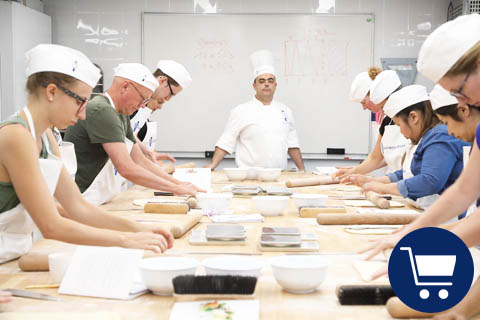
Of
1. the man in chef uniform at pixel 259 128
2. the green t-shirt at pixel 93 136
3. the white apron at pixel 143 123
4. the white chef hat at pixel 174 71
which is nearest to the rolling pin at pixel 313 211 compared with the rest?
the green t-shirt at pixel 93 136

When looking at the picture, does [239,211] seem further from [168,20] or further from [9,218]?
[168,20]

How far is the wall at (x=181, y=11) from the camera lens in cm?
526

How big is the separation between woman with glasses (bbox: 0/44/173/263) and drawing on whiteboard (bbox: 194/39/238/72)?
359 cm

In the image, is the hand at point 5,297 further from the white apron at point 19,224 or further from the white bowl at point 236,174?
the white bowl at point 236,174

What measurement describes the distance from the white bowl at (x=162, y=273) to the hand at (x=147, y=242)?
187 mm

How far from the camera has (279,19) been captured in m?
5.26

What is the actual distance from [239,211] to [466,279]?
1.59m

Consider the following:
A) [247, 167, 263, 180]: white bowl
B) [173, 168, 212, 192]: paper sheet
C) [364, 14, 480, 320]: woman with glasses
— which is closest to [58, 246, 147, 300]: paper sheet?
[364, 14, 480, 320]: woman with glasses

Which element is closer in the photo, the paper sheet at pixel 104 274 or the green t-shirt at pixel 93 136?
the paper sheet at pixel 104 274

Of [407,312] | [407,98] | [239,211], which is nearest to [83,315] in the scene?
[407,312]

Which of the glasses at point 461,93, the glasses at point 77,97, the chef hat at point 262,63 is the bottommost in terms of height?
the glasses at point 77,97

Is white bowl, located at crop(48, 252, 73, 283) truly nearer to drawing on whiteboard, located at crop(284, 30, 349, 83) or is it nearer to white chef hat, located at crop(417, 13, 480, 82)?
white chef hat, located at crop(417, 13, 480, 82)

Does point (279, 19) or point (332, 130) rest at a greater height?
point (279, 19)

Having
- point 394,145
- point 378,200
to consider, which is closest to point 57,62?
point 378,200
